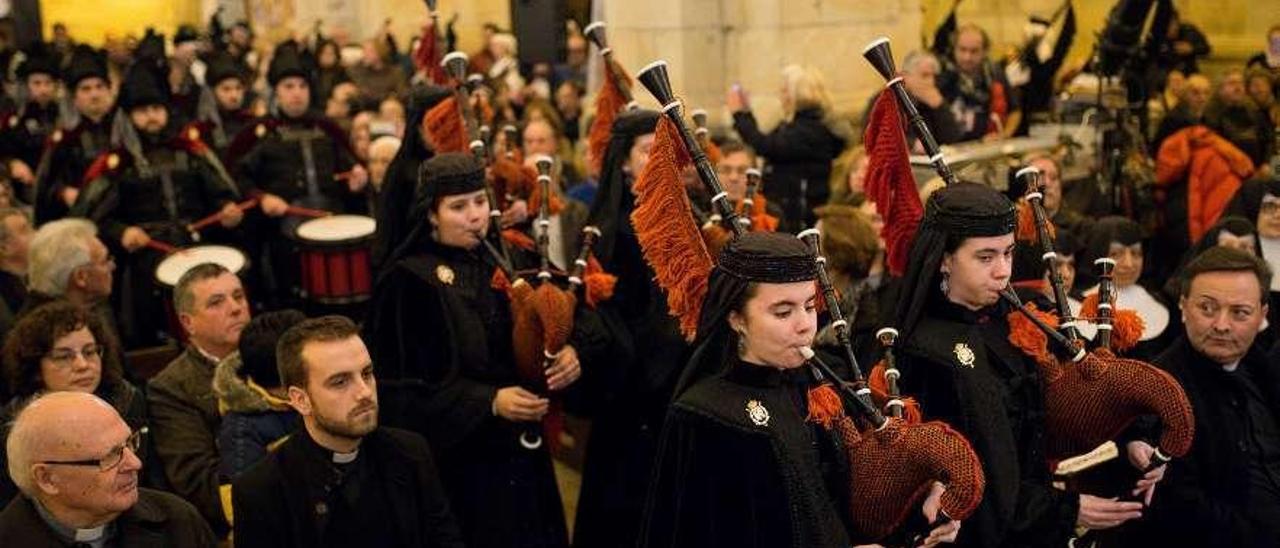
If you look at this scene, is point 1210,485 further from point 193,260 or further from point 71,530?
point 193,260

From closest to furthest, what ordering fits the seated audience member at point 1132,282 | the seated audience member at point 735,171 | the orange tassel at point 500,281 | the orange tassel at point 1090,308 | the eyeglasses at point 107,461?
1. the eyeglasses at point 107,461
2. the orange tassel at point 1090,308
3. the orange tassel at point 500,281
4. the seated audience member at point 1132,282
5. the seated audience member at point 735,171

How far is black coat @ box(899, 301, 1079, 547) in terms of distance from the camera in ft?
13.6

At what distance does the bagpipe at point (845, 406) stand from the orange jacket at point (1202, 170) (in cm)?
491

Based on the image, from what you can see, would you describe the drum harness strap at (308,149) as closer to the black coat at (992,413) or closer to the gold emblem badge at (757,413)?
the black coat at (992,413)

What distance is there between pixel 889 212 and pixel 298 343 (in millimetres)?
1746

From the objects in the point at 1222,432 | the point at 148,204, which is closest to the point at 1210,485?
the point at 1222,432

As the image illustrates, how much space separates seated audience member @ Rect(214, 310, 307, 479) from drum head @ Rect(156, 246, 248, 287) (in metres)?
2.63

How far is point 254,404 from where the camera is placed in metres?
4.79

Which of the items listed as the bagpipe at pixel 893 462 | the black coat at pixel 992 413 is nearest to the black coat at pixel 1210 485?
the black coat at pixel 992 413

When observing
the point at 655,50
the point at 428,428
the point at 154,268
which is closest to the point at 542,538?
the point at 428,428

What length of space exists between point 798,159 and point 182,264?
10.8 ft

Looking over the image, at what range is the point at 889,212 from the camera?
4703mm

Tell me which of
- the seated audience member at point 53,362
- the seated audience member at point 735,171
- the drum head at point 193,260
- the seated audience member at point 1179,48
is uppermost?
the seated audience member at point 1179,48

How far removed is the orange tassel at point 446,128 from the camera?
609cm
